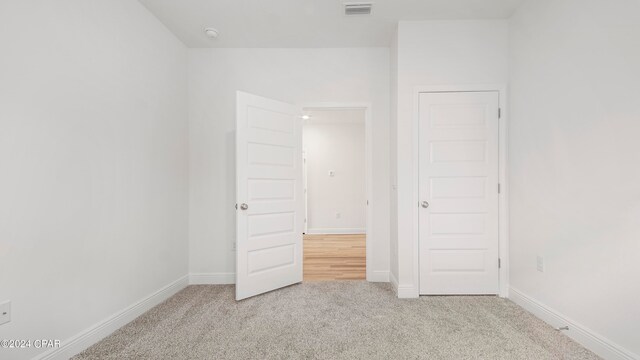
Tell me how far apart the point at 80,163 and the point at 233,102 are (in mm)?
1699

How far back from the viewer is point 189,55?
3146mm

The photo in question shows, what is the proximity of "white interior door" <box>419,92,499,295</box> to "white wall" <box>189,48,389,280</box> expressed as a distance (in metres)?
A: 0.57

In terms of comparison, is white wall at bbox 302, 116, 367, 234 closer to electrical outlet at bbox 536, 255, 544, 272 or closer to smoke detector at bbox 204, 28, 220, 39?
smoke detector at bbox 204, 28, 220, 39

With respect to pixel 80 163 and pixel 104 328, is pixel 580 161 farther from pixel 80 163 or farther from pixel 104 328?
pixel 104 328

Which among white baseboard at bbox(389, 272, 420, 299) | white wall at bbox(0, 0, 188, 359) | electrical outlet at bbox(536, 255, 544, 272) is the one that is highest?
white wall at bbox(0, 0, 188, 359)

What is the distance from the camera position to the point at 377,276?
3094 mm

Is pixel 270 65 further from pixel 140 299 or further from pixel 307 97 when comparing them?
pixel 140 299

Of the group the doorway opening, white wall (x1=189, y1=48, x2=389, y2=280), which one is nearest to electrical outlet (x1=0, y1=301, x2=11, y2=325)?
white wall (x1=189, y1=48, x2=389, y2=280)

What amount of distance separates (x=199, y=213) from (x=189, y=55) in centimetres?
189

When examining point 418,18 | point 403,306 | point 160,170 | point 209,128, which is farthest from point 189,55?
point 403,306

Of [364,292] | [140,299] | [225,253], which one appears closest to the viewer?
[140,299]

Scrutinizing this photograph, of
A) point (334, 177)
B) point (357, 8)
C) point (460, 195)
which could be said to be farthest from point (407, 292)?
point (334, 177)

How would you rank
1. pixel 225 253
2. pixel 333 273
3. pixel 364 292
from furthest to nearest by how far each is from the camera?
pixel 333 273, pixel 225 253, pixel 364 292

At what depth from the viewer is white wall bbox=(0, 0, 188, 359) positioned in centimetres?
144
